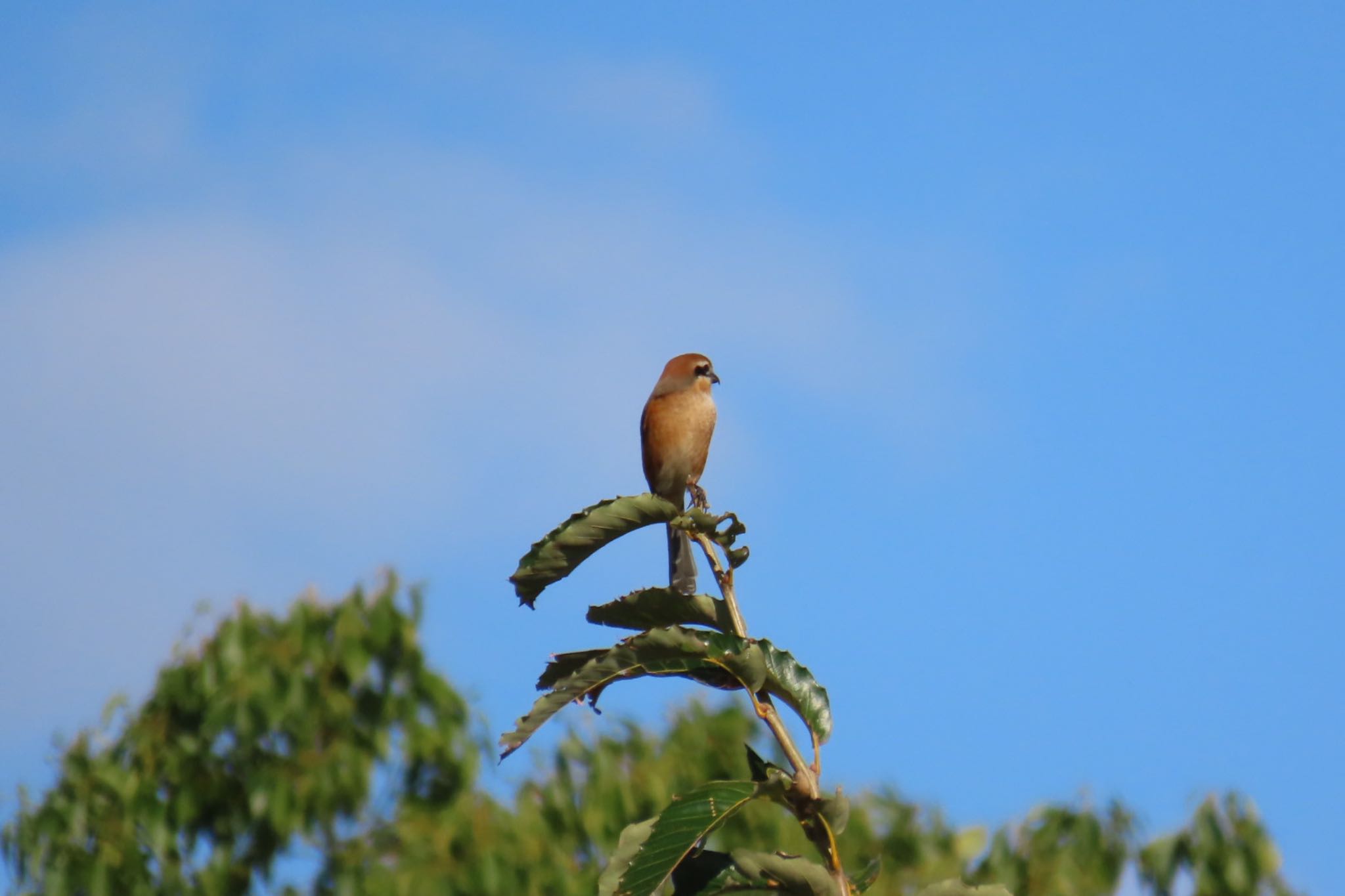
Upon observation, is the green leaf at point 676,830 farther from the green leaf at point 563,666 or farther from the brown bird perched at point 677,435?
the brown bird perched at point 677,435

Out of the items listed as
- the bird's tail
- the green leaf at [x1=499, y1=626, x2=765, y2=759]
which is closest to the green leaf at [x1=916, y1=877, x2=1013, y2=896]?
the green leaf at [x1=499, y1=626, x2=765, y2=759]

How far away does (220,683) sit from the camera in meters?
13.0

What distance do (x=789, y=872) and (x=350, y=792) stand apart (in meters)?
11.1

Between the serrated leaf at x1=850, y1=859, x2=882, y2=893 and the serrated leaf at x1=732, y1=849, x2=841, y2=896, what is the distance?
0.10 meters

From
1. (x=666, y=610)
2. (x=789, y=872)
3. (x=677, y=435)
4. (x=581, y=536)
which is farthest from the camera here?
(x=677, y=435)

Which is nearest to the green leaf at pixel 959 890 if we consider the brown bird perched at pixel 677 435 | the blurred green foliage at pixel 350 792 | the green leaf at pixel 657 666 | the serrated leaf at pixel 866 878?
the serrated leaf at pixel 866 878

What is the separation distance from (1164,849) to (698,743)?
390 cm

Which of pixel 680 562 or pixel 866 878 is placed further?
pixel 680 562

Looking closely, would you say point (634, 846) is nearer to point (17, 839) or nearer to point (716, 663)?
point (716, 663)

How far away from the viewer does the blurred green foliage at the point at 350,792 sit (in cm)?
1070

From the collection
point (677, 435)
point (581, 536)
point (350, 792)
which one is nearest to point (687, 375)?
point (677, 435)

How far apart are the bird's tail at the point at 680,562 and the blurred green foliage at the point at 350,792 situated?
16.7 ft

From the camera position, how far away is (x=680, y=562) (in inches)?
221

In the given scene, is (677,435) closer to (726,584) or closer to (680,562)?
(680,562)
